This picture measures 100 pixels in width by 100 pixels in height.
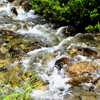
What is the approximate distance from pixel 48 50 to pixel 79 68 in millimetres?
1910

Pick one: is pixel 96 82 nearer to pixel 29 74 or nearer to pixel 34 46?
pixel 29 74

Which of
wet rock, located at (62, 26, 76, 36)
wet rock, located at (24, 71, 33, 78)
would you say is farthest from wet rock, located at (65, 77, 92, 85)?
wet rock, located at (62, 26, 76, 36)

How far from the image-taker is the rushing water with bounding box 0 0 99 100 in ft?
11.5

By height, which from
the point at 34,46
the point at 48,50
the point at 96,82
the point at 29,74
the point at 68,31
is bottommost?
the point at 96,82

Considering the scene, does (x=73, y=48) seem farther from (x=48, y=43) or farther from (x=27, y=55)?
(x=27, y=55)

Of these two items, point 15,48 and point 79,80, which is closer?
point 79,80

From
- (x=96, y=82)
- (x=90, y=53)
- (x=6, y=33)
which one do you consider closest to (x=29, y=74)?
(x=96, y=82)

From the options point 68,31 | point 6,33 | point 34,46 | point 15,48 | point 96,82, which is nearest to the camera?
point 96,82

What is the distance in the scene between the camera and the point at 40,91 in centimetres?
336

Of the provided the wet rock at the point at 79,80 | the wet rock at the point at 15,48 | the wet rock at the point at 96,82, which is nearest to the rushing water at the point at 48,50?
the wet rock at the point at 79,80

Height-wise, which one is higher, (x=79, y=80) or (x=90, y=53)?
(x=90, y=53)

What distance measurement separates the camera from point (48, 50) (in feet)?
17.4

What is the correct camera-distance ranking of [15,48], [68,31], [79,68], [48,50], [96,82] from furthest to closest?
[68,31] → [48,50] → [15,48] → [79,68] → [96,82]

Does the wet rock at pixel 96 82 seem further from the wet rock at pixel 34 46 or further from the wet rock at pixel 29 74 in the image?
the wet rock at pixel 34 46
